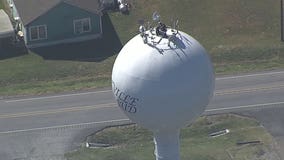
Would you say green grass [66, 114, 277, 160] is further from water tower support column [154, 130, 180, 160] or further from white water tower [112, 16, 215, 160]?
white water tower [112, 16, 215, 160]

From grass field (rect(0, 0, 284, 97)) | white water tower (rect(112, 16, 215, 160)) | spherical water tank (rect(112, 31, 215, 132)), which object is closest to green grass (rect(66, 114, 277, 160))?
grass field (rect(0, 0, 284, 97))

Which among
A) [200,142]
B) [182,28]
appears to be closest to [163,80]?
[200,142]

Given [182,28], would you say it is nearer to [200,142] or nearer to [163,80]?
[200,142]

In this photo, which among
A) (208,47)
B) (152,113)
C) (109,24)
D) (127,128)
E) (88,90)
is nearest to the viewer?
(152,113)

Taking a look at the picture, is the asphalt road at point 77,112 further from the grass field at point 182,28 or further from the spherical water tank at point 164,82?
the spherical water tank at point 164,82

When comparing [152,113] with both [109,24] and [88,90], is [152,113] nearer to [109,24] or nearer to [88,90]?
[88,90]

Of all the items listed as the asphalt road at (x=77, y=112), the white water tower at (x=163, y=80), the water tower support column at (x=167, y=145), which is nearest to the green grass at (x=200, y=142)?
the asphalt road at (x=77, y=112)

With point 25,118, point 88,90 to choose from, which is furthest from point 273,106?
point 25,118
